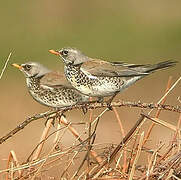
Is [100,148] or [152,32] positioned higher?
[100,148]

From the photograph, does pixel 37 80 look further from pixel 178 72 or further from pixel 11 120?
pixel 178 72

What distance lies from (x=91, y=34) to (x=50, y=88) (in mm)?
19585

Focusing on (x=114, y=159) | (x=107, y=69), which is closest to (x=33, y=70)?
(x=107, y=69)

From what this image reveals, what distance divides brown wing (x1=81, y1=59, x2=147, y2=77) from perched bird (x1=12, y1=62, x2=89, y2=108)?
200mm

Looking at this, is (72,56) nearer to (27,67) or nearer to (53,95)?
(53,95)

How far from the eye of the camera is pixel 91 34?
26.8 m

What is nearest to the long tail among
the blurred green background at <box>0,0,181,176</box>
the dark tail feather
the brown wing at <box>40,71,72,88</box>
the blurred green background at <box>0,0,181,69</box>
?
the dark tail feather

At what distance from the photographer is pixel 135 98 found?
18.1 meters

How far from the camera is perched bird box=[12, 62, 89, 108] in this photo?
23.2 feet

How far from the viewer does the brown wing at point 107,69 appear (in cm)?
686

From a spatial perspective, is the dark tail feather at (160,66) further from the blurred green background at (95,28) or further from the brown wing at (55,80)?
the blurred green background at (95,28)

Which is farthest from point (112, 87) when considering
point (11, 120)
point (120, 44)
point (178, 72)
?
point (120, 44)

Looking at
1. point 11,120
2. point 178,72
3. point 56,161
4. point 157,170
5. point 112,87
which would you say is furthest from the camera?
point 178,72

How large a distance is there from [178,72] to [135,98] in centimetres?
180
